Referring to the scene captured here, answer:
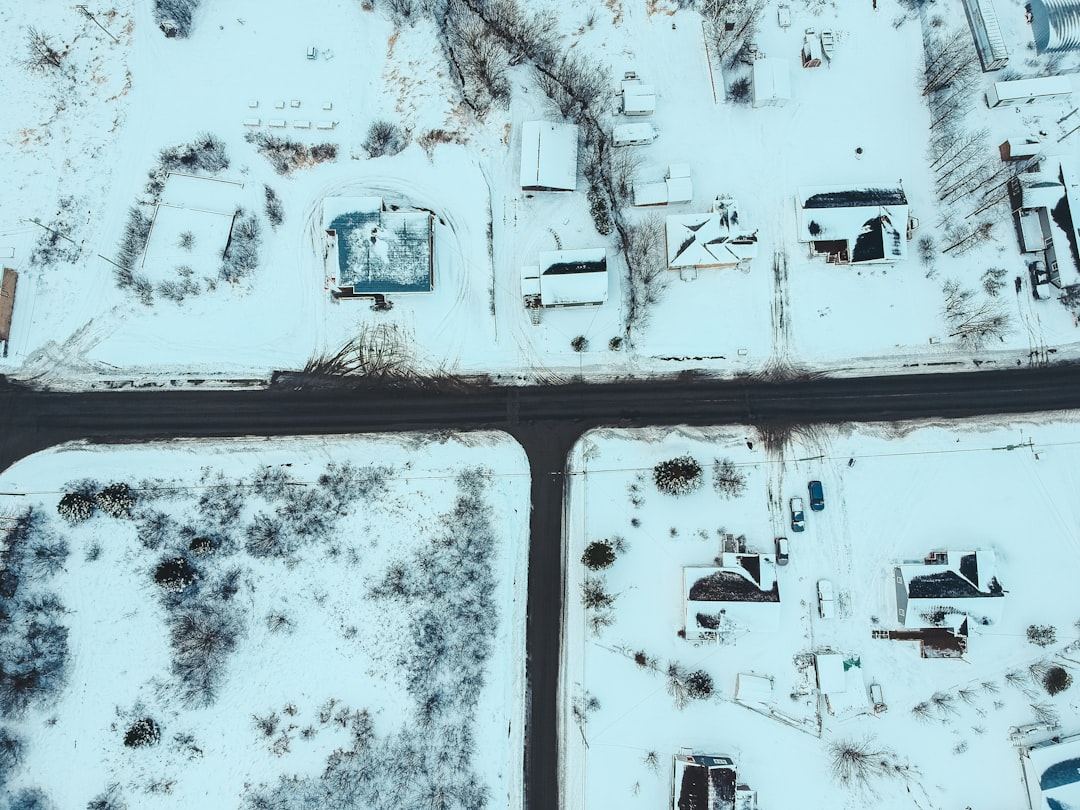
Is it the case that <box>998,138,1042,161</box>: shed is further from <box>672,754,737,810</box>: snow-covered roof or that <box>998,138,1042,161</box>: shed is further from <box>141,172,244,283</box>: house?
<box>141,172,244,283</box>: house

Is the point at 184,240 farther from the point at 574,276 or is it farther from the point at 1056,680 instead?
the point at 1056,680

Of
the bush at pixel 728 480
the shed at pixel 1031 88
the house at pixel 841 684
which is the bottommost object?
the house at pixel 841 684

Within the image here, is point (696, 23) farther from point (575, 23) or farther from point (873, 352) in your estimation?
point (873, 352)

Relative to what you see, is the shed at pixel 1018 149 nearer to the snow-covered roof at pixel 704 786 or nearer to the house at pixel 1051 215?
the house at pixel 1051 215

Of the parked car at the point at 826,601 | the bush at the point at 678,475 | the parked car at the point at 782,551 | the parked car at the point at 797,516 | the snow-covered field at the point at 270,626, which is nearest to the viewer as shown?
the snow-covered field at the point at 270,626

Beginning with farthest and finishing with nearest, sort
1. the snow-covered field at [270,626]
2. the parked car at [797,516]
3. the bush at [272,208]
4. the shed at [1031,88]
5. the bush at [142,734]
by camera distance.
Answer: the bush at [272,208] → the shed at [1031,88] → the parked car at [797,516] → the snow-covered field at [270,626] → the bush at [142,734]

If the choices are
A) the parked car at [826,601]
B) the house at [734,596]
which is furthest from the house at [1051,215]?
the house at [734,596]

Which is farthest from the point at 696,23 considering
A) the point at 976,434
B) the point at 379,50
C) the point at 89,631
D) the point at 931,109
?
the point at 89,631
